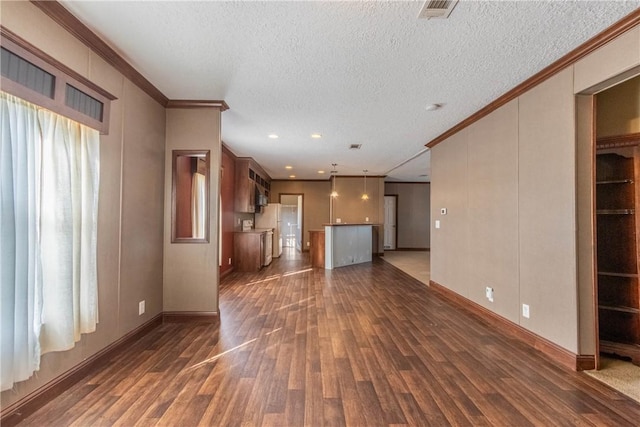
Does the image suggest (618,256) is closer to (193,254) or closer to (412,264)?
(193,254)

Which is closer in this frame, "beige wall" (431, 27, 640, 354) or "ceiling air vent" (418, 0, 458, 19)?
"ceiling air vent" (418, 0, 458, 19)

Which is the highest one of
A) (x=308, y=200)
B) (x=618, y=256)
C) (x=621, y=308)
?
(x=308, y=200)

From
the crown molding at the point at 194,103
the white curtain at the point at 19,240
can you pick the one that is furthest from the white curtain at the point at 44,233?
the crown molding at the point at 194,103

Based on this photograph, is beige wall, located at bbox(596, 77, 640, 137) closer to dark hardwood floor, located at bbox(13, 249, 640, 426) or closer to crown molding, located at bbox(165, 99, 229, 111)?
dark hardwood floor, located at bbox(13, 249, 640, 426)

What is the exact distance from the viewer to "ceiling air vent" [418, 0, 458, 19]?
5.93 feet

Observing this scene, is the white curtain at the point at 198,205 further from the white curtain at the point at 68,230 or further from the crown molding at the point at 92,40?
the white curtain at the point at 68,230

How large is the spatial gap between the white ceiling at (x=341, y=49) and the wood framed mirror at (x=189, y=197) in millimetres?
756

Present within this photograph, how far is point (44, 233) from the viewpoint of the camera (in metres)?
1.84

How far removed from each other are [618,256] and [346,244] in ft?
17.9

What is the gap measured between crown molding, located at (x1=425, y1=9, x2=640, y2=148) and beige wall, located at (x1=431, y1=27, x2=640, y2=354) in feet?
0.15

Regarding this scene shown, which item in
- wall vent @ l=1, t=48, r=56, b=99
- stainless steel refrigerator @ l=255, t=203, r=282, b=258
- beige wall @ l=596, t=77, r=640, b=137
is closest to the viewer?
wall vent @ l=1, t=48, r=56, b=99

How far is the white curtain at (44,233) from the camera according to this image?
162 centimetres

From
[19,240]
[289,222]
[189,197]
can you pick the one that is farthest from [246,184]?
[289,222]

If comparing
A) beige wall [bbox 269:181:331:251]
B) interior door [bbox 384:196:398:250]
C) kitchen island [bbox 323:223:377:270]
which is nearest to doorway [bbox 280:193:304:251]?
beige wall [bbox 269:181:331:251]
